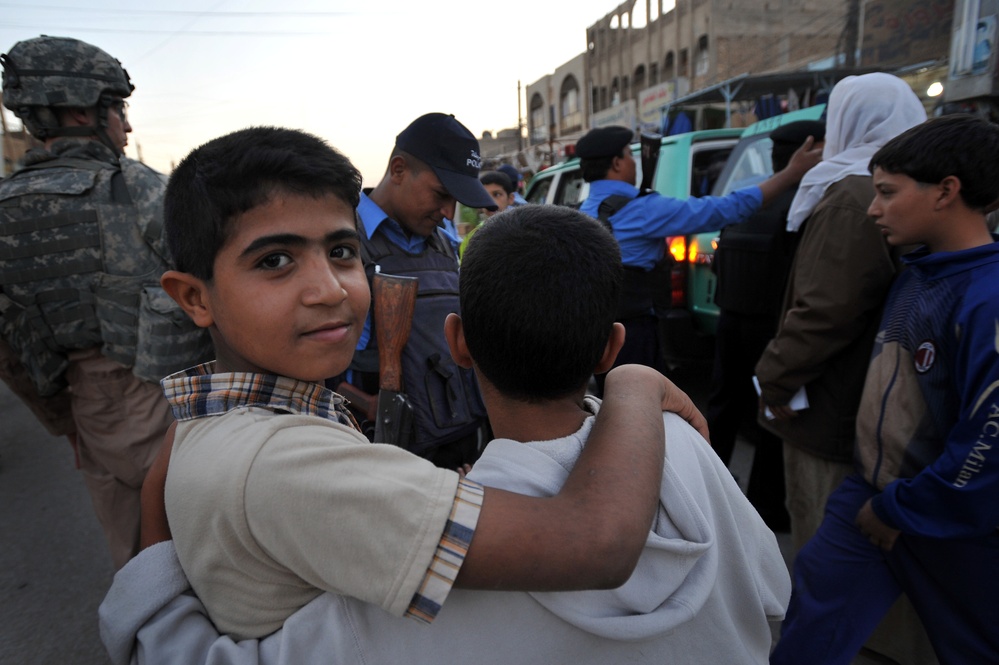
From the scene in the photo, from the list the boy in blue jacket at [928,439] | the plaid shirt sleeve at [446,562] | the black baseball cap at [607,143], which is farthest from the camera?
the black baseball cap at [607,143]

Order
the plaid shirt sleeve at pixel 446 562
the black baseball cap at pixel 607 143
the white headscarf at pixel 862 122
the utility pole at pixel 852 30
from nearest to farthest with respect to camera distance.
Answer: the plaid shirt sleeve at pixel 446 562 < the white headscarf at pixel 862 122 < the black baseball cap at pixel 607 143 < the utility pole at pixel 852 30

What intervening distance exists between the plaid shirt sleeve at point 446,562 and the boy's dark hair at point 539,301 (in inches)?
Answer: 11.5

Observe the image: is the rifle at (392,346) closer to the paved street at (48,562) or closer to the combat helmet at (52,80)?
the combat helmet at (52,80)

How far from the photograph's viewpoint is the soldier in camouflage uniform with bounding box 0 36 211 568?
2.15 meters

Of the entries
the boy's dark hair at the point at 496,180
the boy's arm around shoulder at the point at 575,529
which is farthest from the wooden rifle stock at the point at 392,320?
the boy's dark hair at the point at 496,180

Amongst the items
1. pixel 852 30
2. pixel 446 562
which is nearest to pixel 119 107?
pixel 446 562

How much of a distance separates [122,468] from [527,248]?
2237mm

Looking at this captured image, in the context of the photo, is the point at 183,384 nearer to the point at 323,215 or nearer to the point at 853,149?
the point at 323,215

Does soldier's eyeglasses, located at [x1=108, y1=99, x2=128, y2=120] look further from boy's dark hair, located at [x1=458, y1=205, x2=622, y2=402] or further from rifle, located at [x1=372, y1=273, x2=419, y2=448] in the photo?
boy's dark hair, located at [x1=458, y1=205, x2=622, y2=402]

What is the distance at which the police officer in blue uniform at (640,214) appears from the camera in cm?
301

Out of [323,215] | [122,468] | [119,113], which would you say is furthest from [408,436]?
[119,113]

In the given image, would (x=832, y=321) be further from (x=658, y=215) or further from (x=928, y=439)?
(x=658, y=215)

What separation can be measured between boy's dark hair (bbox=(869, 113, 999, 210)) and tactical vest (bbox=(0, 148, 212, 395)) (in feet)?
7.81

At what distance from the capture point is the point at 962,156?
5.34ft
